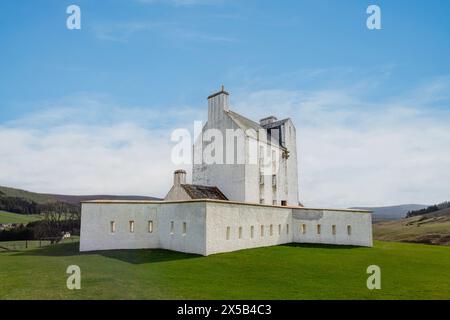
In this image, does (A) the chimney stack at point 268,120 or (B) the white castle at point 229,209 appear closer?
(B) the white castle at point 229,209

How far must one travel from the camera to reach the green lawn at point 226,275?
14374 mm

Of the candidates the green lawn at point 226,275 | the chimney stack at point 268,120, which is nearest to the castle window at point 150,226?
the green lawn at point 226,275

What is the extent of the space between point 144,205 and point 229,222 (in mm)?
8509

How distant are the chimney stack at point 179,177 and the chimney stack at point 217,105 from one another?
27.7 feet

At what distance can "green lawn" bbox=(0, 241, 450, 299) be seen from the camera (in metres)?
14.4

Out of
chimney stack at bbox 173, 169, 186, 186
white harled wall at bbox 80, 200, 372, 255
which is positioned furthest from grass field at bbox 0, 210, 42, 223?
chimney stack at bbox 173, 169, 186, 186

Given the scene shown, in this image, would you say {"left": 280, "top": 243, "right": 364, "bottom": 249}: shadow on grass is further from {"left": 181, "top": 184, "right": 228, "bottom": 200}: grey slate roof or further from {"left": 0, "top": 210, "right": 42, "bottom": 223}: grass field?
{"left": 0, "top": 210, "right": 42, "bottom": 223}: grass field

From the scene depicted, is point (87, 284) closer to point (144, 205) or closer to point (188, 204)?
point (188, 204)

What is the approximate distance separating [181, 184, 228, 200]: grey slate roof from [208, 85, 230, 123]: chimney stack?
27.9 feet

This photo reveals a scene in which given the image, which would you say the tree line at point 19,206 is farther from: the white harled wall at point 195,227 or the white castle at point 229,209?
the white harled wall at point 195,227

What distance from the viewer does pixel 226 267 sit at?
829 inches

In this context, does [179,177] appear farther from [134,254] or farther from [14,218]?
[14,218]
